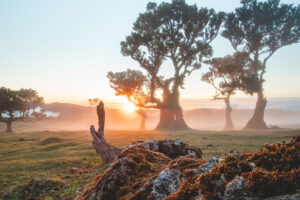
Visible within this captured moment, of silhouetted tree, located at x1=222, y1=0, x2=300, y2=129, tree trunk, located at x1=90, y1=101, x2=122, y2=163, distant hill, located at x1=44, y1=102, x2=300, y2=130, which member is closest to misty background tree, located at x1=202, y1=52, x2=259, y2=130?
silhouetted tree, located at x1=222, y1=0, x2=300, y2=129

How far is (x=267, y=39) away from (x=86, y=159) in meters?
56.5

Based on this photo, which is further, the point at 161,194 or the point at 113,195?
the point at 113,195

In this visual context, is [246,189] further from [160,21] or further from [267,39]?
[267,39]

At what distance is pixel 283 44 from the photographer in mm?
52656

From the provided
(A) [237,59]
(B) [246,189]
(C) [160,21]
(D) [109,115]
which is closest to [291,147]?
(B) [246,189]

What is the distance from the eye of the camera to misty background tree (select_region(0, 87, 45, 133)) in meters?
55.1

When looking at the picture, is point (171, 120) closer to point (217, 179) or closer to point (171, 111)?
point (171, 111)

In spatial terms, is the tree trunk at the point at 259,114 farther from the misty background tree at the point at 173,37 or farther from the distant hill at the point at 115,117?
the distant hill at the point at 115,117

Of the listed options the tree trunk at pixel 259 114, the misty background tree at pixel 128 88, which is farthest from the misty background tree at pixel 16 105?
the tree trunk at pixel 259 114

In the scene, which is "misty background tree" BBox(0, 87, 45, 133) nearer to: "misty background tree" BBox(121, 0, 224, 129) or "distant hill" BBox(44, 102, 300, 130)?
"misty background tree" BBox(121, 0, 224, 129)

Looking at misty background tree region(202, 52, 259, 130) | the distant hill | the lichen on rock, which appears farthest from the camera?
the distant hill

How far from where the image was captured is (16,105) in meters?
56.8

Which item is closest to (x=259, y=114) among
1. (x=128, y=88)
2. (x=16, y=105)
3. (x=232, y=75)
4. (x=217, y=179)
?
(x=232, y=75)

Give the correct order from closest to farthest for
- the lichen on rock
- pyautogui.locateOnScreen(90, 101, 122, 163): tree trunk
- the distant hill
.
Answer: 1. the lichen on rock
2. pyautogui.locateOnScreen(90, 101, 122, 163): tree trunk
3. the distant hill
